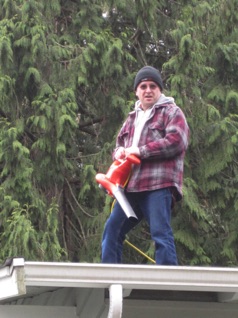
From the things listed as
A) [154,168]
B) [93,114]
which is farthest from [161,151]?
[93,114]

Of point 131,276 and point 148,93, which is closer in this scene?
point 131,276

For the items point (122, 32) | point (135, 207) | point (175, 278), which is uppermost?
point (122, 32)

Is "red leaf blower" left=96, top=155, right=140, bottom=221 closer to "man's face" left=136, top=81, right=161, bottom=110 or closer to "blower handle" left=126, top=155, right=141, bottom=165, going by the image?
"blower handle" left=126, top=155, right=141, bottom=165

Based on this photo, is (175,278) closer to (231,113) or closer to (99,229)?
(99,229)

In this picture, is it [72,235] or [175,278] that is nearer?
[175,278]

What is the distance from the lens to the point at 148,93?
6.17m

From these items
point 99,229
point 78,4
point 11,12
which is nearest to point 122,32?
point 78,4

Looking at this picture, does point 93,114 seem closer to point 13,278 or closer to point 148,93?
point 148,93

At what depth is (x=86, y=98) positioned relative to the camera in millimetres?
12648

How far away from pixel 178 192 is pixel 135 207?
0.27 m

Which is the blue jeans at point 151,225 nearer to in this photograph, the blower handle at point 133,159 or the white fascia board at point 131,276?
the blower handle at point 133,159

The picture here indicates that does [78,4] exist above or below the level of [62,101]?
above

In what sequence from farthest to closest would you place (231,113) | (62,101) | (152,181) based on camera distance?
1. (231,113)
2. (62,101)
3. (152,181)

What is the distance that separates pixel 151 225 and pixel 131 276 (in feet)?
3.35
